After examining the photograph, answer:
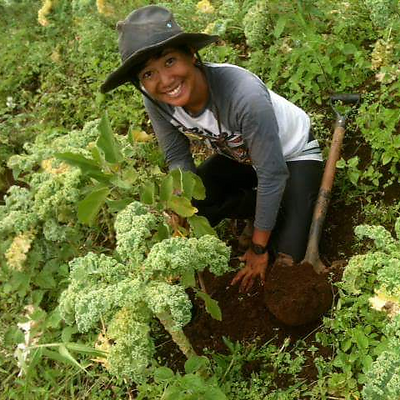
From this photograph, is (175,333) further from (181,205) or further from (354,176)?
(354,176)

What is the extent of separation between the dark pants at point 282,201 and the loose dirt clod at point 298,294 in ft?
0.66

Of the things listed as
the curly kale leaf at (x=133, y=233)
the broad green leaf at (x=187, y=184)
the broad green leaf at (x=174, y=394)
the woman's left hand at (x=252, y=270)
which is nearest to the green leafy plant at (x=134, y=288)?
the curly kale leaf at (x=133, y=233)

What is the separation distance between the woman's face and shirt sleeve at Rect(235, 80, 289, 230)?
0.57 ft

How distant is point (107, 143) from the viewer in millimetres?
2020

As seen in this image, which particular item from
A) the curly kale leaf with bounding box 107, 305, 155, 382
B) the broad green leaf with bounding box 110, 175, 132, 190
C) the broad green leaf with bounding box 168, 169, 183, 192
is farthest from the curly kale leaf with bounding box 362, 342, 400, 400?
the broad green leaf with bounding box 110, 175, 132, 190

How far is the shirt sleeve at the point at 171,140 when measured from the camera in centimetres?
254

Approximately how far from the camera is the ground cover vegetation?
5.58 ft

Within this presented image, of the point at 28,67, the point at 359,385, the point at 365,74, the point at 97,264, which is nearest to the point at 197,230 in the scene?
the point at 97,264

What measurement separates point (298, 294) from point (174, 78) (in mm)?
934

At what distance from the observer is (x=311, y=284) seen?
226cm

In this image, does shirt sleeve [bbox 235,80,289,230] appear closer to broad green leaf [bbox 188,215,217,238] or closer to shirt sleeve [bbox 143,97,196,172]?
broad green leaf [bbox 188,215,217,238]

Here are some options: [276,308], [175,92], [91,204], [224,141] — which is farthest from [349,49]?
[91,204]

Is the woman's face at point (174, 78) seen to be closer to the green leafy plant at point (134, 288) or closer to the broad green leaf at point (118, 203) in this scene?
the broad green leaf at point (118, 203)

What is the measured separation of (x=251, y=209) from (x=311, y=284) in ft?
2.03
